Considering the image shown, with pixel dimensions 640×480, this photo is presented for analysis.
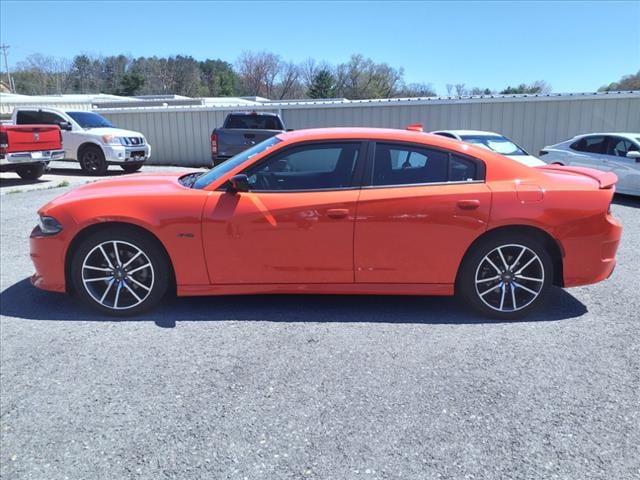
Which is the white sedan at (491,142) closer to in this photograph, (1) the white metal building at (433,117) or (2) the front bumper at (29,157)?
(1) the white metal building at (433,117)

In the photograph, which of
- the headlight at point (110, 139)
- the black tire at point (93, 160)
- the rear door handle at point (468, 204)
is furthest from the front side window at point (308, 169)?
the black tire at point (93, 160)

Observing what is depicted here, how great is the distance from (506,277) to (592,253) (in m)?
0.71

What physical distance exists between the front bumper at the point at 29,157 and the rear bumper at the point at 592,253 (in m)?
11.9

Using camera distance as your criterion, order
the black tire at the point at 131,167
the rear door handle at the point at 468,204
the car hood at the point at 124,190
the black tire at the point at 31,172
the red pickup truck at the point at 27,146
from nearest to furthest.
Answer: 1. the rear door handle at the point at 468,204
2. the car hood at the point at 124,190
3. the red pickup truck at the point at 27,146
4. the black tire at the point at 31,172
5. the black tire at the point at 131,167

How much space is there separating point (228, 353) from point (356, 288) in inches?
45.9

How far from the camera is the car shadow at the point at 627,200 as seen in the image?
9816 mm

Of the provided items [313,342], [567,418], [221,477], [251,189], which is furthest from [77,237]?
[567,418]

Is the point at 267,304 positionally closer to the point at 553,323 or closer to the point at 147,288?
the point at 147,288

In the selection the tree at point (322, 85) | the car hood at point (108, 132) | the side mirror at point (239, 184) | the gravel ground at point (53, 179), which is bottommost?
the gravel ground at point (53, 179)

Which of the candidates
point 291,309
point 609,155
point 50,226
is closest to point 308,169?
point 291,309

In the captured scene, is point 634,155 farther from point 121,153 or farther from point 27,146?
point 27,146

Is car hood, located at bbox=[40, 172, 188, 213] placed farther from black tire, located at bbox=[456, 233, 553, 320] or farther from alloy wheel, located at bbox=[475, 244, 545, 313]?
alloy wheel, located at bbox=[475, 244, 545, 313]

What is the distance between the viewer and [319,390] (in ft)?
9.80

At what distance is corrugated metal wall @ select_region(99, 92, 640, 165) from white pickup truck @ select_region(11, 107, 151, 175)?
365cm
